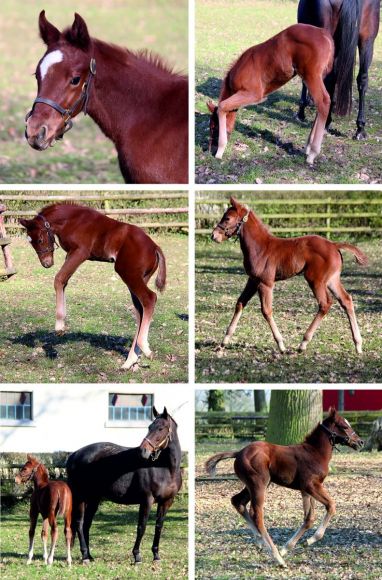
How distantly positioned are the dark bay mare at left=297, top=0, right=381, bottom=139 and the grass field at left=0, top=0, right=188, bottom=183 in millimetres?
2785

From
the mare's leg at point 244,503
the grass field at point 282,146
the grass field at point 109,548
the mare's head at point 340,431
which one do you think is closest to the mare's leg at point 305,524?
the mare's leg at point 244,503

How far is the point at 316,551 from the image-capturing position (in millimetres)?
9023

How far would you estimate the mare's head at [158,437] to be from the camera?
850cm

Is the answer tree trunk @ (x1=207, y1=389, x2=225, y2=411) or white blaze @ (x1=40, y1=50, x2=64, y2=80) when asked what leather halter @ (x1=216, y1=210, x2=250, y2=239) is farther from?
tree trunk @ (x1=207, y1=389, x2=225, y2=411)

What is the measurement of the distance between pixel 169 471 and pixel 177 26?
1749 cm

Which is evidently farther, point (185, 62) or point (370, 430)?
point (185, 62)

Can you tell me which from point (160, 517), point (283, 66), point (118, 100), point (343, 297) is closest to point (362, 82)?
point (283, 66)

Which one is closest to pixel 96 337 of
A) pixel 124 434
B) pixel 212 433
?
pixel 124 434

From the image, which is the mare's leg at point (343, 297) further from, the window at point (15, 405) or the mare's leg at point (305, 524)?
the window at point (15, 405)

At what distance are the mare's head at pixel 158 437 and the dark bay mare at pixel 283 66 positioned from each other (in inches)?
105

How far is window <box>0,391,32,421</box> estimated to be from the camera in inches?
401

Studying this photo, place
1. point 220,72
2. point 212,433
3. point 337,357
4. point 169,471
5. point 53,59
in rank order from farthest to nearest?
point 212,433 → point 220,72 → point 337,357 → point 169,471 → point 53,59

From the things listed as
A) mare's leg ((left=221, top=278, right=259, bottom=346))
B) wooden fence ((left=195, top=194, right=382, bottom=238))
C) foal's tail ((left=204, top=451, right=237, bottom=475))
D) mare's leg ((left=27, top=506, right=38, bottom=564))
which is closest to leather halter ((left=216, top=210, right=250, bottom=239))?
mare's leg ((left=221, top=278, right=259, bottom=346))

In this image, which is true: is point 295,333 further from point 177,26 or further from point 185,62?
point 177,26
